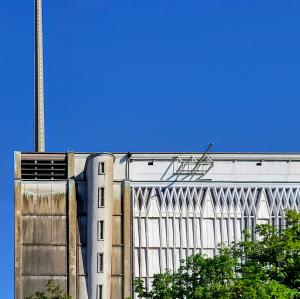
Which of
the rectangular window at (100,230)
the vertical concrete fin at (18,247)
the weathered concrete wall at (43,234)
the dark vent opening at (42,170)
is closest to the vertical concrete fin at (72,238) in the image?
the weathered concrete wall at (43,234)

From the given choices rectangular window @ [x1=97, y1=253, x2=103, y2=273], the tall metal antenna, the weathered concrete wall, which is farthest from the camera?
the tall metal antenna

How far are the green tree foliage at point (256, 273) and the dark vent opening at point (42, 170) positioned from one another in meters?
39.5

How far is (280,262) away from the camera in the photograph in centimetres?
7681

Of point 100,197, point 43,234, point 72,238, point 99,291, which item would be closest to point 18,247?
point 43,234

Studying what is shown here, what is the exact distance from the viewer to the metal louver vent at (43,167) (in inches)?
4665

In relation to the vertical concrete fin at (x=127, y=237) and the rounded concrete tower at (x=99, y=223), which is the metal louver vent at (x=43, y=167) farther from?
the vertical concrete fin at (x=127, y=237)

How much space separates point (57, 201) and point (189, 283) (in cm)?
3737

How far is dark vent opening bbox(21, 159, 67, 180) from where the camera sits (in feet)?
389

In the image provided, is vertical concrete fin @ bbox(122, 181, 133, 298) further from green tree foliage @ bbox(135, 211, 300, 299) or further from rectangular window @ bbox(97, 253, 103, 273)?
green tree foliage @ bbox(135, 211, 300, 299)

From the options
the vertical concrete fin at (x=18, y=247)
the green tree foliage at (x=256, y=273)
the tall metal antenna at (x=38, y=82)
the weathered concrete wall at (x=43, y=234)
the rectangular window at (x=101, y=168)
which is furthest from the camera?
the tall metal antenna at (x=38, y=82)

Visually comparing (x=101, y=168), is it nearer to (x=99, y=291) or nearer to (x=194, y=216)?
(x=194, y=216)

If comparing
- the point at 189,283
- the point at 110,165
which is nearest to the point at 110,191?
the point at 110,165

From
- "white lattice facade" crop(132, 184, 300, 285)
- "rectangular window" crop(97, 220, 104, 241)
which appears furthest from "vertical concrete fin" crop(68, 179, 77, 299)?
"white lattice facade" crop(132, 184, 300, 285)

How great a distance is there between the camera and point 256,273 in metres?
76.3
